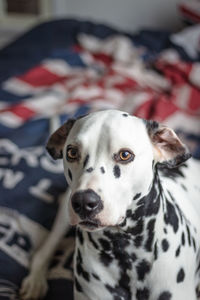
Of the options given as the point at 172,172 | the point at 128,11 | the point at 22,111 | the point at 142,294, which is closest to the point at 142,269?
the point at 142,294

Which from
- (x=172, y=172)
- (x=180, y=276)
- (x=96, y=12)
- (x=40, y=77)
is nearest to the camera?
(x=180, y=276)

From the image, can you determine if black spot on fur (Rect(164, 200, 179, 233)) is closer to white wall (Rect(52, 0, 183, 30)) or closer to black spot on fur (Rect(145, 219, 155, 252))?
black spot on fur (Rect(145, 219, 155, 252))

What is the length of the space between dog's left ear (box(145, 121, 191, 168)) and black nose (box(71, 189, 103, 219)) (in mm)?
220

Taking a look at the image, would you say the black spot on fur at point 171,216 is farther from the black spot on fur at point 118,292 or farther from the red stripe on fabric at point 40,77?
the red stripe on fabric at point 40,77

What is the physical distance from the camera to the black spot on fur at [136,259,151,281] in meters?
1.01

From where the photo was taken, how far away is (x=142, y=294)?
102 centimetres

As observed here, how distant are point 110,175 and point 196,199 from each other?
539 mm

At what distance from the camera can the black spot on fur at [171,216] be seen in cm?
103

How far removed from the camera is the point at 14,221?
1.42 meters

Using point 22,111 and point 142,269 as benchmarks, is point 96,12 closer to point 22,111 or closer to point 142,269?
point 22,111

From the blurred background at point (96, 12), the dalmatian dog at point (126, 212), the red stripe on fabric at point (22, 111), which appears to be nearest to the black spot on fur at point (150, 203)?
the dalmatian dog at point (126, 212)

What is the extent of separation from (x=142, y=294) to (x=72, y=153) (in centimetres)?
41

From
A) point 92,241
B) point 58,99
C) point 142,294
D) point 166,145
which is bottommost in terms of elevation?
point 58,99

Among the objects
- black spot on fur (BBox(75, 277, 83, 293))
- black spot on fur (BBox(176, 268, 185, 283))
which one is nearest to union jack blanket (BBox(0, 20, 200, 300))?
black spot on fur (BBox(75, 277, 83, 293))
